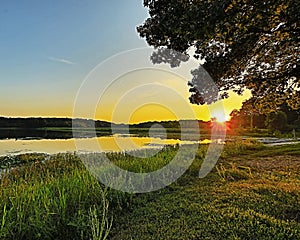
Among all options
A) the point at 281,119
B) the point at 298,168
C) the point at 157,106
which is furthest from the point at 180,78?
the point at 281,119

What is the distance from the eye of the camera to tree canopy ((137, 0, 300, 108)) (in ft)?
15.5

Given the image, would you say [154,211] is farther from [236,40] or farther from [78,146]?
[78,146]

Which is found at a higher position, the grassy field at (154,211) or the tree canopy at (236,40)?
the tree canopy at (236,40)

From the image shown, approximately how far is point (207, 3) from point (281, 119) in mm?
31704

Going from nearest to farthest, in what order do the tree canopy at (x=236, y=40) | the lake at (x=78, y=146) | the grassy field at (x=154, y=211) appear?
the grassy field at (x=154, y=211)
the tree canopy at (x=236, y=40)
the lake at (x=78, y=146)

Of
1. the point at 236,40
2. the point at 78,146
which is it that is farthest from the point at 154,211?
the point at 78,146

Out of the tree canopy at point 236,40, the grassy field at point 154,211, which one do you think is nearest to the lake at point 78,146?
the tree canopy at point 236,40

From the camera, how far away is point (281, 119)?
110ft

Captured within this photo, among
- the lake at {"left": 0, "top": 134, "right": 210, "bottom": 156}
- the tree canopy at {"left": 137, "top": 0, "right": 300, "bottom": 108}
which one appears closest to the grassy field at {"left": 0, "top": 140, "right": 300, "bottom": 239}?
the tree canopy at {"left": 137, "top": 0, "right": 300, "bottom": 108}

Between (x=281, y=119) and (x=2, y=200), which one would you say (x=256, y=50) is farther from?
(x=281, y=119)

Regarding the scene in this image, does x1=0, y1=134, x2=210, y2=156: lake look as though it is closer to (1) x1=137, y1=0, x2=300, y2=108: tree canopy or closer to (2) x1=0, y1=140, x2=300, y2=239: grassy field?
(1) x1=137, y1=0, x2=300, y2=108: tree canopy

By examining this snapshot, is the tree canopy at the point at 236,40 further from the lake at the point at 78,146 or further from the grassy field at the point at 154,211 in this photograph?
the lake at the point at 78,146

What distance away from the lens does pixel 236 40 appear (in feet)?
18.5

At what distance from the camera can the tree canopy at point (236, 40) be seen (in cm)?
472
